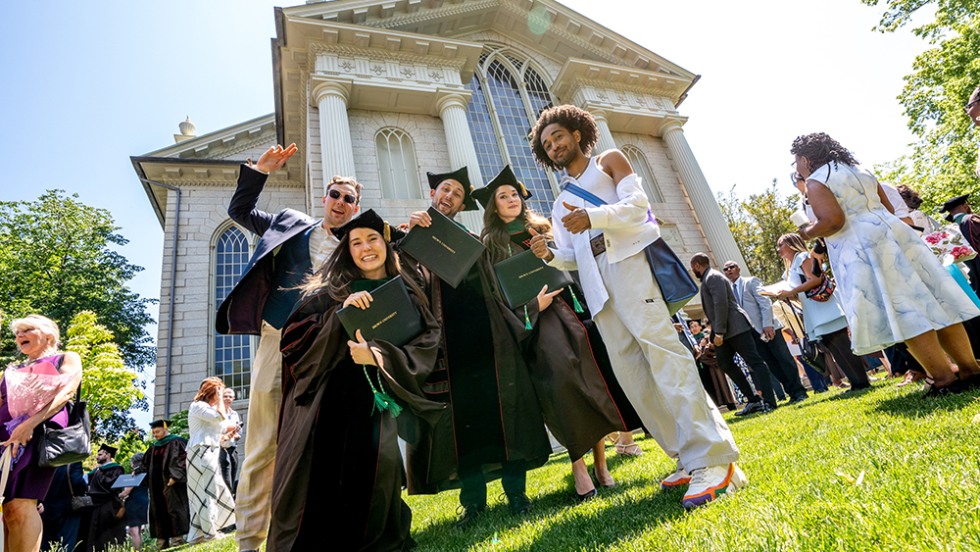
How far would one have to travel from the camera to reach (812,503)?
59.3 inches

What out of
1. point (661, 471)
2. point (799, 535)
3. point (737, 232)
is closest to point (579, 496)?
point (661, 471)

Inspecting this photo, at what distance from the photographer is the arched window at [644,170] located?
723 inches

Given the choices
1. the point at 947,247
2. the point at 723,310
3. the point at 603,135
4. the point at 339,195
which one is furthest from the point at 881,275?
the point at 603,135

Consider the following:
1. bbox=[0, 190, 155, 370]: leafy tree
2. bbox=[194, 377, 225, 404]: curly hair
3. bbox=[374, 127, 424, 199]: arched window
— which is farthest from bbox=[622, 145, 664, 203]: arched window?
bbox=[0, 190, 155, 370]: leafy tree

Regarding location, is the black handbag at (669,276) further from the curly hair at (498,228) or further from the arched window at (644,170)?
the arched window at (644,170)

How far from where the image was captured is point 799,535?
1.26 meters

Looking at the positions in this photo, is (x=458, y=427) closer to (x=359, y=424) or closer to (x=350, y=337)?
(x=359, y=424)

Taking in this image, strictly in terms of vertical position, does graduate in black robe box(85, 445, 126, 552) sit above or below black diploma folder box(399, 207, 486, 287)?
below

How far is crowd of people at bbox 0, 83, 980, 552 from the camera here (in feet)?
7.73

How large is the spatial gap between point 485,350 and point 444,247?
2.48 feet

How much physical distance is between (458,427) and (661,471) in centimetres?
152

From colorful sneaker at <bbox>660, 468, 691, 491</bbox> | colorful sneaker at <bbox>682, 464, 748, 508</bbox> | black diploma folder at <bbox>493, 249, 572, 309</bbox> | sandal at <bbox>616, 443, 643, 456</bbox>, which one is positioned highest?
black diploma folder at <bbox>493, 249, 572, 309</bbox>

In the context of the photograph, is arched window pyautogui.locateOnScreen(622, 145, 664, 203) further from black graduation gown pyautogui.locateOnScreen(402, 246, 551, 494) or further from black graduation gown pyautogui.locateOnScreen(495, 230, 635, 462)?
black graduation gown pyautogui.locateOnScreen(402, 246, 551, 494)

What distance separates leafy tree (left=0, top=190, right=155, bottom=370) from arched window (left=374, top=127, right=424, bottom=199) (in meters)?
21.3
